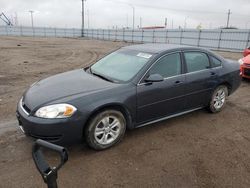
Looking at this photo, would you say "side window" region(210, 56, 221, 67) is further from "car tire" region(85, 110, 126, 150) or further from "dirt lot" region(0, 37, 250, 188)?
"car tire" region(85, 110, 126, 150)

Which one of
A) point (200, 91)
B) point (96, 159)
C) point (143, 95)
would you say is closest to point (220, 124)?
point (200, 91)

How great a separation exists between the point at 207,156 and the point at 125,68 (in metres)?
1.96

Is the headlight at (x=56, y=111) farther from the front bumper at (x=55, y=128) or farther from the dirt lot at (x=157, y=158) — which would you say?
the dirt lot at (x=157, y=158)

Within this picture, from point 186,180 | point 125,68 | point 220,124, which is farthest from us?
point 220,124

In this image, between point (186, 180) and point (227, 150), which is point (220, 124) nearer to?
point (227, 150)

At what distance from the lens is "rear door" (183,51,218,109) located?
441cm

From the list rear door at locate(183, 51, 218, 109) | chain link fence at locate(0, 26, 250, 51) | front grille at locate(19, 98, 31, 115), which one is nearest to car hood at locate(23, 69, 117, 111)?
front grille at locate(19, 98, 31, 115)

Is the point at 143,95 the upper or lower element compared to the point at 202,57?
lower

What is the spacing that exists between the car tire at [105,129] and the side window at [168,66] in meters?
1.00

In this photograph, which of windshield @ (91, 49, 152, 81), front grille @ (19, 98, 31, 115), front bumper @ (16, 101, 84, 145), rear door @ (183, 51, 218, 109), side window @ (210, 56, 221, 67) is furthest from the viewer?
side window @ (210, 56, 221, 67)

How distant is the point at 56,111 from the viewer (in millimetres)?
3084

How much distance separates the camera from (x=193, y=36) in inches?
1083

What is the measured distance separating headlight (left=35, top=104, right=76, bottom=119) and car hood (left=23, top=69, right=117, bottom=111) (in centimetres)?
11

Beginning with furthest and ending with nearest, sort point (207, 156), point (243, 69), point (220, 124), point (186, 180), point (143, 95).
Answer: point (243, 69), point (220, 124), point (143, 95), point (207, 156), point (186, 180)
